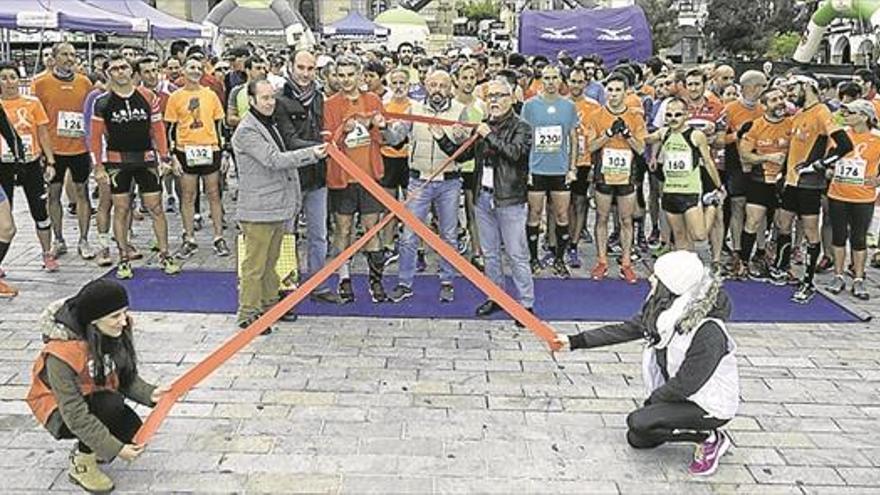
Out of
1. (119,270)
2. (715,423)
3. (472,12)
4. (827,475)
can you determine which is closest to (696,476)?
(715,423)

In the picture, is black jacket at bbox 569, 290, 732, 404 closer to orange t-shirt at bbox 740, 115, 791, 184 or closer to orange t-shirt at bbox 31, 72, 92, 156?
orange t-shirt at bbox 740, 115, 791, 184

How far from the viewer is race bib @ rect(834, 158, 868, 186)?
7074 mm

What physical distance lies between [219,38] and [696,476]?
2420cm

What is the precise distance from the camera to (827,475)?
14.0ft

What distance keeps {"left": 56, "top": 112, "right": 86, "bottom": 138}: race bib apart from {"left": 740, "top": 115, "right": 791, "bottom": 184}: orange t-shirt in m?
6.16

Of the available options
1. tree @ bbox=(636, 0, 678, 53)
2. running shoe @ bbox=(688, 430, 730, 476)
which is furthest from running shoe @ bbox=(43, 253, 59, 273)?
tree @ bbox=(636, 0, 678, 53)

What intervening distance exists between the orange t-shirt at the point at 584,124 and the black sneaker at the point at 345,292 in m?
2.51

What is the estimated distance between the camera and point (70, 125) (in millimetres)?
8156

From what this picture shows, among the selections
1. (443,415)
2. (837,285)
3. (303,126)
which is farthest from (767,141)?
(443,415)

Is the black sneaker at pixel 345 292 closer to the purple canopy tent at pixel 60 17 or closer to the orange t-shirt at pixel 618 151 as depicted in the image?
the orange t-shirt at pixel 618 151

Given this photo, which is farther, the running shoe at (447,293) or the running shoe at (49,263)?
the running shoe at (49,263)

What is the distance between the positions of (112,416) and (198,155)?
453 centimetres

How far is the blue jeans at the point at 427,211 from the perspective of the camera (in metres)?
7.02

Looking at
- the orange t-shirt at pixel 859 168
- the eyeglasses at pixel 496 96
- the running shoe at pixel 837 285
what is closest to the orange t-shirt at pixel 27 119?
the eyeglasses at pixel 496 96
